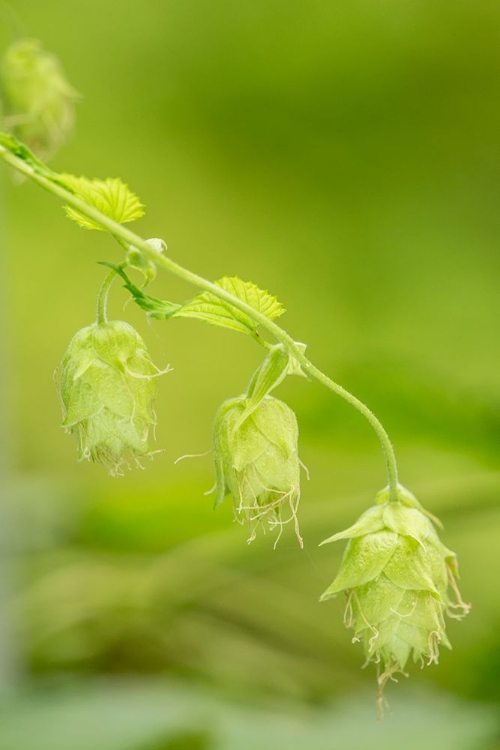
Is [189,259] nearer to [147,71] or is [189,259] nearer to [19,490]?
[147,71]

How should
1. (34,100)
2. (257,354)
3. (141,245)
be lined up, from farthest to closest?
(257,354) < (34,100) < (141,245)

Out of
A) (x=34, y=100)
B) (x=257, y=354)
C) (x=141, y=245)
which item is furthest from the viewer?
(x=257, y=354)

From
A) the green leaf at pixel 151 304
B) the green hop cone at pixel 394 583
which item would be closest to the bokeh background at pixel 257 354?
the green hop cone at pixel 394 583

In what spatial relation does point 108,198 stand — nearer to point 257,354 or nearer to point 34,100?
point 34,100

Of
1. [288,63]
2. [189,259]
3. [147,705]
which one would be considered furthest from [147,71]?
[147,705]

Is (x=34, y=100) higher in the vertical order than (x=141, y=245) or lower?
higher

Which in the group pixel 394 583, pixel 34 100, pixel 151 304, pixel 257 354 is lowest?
pixel 394 583

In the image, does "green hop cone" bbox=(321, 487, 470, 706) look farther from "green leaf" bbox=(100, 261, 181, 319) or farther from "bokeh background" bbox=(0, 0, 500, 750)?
"bokeh background" bbox=(0, 0, 500, 750)

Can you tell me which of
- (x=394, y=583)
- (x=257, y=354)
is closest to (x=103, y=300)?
(x=394, y=583)
